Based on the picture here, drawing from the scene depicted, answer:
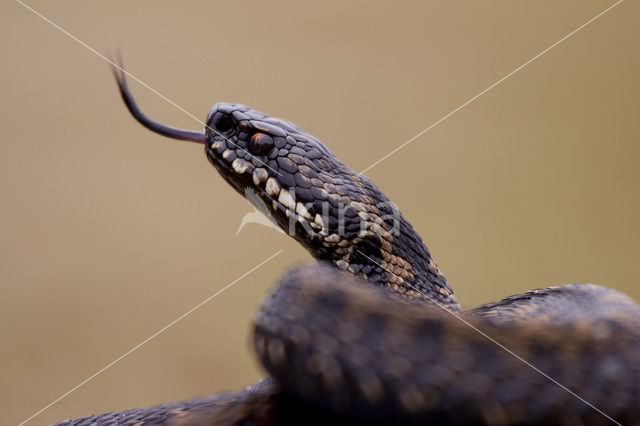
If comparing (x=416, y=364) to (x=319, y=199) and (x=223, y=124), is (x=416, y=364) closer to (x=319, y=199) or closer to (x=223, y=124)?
(x=319, y=199)

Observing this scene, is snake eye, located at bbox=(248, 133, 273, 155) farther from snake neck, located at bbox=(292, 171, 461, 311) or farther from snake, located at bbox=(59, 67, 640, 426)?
snake, located at bbox=(59, 67, 640, 426)

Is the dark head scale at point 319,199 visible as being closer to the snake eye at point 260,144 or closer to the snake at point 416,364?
the snake eye at point 260,144

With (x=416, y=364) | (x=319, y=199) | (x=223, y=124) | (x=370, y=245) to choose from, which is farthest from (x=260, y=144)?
(x=416, y=364)

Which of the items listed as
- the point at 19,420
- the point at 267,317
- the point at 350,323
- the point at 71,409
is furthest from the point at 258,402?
the point at 19,420

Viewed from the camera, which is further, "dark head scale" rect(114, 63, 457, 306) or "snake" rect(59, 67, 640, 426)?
"dark head scale" rect(114, 63, 457, 306)

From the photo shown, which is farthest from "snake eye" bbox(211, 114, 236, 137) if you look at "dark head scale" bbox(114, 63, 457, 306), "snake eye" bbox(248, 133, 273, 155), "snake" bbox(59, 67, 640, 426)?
"snake" bbox(59, 67, 640, 426)

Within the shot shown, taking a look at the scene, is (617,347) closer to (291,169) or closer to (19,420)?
(291,169)

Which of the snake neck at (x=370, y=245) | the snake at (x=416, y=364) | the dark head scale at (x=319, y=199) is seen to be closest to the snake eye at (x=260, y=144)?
the dark head scale at (x=319, y=199)
